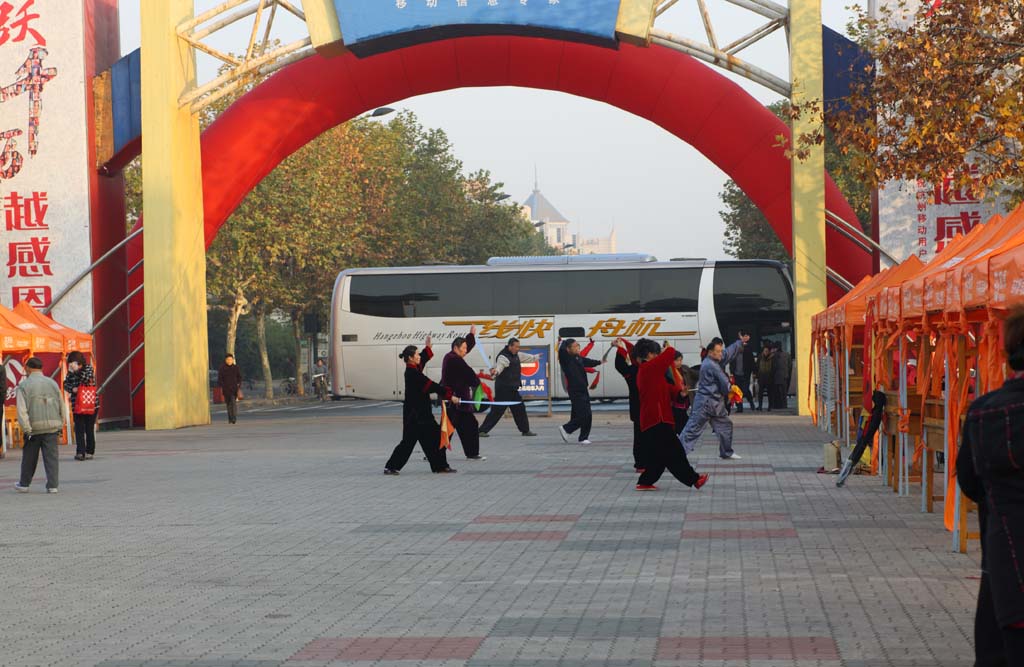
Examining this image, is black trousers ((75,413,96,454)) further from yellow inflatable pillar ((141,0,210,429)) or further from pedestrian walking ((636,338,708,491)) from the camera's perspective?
pedestrian walking ((636,338,708,491))

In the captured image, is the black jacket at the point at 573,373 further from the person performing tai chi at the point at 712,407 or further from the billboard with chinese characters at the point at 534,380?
the billboard with chinese characters at the point at 534,380

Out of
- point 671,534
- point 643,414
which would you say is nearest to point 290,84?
point 643,414

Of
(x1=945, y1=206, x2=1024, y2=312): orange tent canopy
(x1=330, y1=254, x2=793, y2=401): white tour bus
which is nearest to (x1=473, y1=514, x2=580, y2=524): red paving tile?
(x1=945, y1=206, x2=1024, y2=312): orange tent canopy

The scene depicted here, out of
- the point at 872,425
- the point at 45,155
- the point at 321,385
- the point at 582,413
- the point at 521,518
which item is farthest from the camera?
the point at 321,385

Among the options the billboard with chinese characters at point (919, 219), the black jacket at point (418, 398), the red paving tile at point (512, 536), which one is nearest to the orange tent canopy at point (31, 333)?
the black jacket at point (418, 398)

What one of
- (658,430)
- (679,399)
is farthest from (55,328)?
(658,430)

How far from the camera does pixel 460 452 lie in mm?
23141

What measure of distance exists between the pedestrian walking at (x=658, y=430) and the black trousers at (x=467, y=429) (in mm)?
5206

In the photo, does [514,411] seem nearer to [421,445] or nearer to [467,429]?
[467,429]

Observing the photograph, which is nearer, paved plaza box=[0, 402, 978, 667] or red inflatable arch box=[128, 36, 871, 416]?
paved plaza box=[0, 402, 978, 667]

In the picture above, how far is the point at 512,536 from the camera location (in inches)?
468

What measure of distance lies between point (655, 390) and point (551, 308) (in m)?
22.8

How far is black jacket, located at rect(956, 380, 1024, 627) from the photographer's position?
15.7 ft

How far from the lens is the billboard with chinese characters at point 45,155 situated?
30891 millimetres
